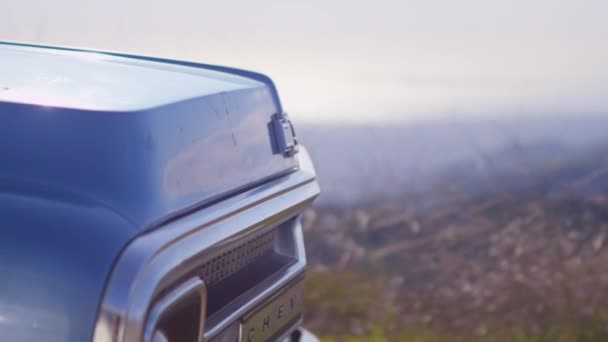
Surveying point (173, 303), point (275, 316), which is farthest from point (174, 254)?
point (275, 316)

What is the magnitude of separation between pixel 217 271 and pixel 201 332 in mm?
278

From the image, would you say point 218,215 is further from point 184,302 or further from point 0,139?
point 0,139

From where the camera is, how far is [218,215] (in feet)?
6.21

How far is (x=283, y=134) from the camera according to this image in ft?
7.89

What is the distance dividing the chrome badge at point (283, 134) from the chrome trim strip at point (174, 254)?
0.10m

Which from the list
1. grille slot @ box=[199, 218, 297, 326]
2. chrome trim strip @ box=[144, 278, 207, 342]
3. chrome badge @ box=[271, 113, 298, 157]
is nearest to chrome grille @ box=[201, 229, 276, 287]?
Result: grille slot @ box=[199, 218, 297, 326]

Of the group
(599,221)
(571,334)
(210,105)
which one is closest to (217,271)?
(210,105)

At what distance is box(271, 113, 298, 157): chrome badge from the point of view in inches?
93.7

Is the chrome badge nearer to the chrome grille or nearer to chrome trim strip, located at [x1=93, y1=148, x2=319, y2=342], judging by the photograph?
chrome trim strip, located at [x1=93, y1=148, x2=319, y2=342]

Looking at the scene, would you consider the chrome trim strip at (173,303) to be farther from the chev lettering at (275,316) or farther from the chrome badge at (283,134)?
the chrome badge at (283,134)

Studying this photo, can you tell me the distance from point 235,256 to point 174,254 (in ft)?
1.63

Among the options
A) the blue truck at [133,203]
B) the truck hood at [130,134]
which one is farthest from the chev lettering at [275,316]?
the truck hood at [130,134]

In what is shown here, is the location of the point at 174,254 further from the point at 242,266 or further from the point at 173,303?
the point at 242,266

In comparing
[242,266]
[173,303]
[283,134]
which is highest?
[283,134]
